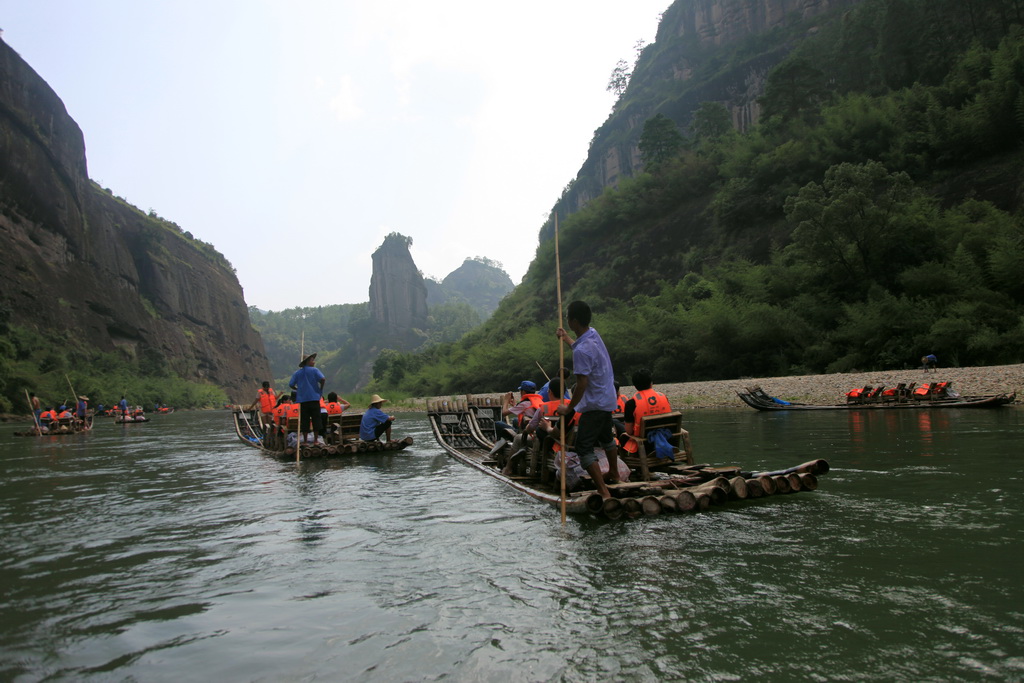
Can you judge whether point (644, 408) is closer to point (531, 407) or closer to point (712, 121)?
point (531, 407)

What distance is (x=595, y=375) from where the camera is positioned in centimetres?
601

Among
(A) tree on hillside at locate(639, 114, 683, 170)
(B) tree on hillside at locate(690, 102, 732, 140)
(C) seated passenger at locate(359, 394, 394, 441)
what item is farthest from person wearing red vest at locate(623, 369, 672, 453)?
(B) tree on hillside at locate(690, 102, 732, 140)

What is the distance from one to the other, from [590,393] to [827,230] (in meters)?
27.6

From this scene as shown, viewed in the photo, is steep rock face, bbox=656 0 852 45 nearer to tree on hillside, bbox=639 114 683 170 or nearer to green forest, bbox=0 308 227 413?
tree on hillside, bbox=639 114 683 170

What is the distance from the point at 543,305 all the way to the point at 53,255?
40.8m

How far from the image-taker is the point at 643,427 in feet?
23.7

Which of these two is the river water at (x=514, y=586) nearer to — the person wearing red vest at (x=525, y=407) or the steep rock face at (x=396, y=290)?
the person wearing red vest at (x=525, y=407)

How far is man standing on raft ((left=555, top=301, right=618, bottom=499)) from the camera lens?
595 centimetres

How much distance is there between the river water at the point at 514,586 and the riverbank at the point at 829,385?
857 cm

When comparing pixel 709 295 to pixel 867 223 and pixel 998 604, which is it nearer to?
pixel 867 223

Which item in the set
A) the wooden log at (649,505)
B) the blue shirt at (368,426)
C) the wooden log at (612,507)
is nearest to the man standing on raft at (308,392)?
the blue shirt at (368,426)

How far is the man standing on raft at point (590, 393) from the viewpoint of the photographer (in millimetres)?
5953

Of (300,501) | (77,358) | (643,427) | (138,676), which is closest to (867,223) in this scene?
(643,427)

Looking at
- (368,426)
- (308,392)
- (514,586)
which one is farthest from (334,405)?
(514,586)
